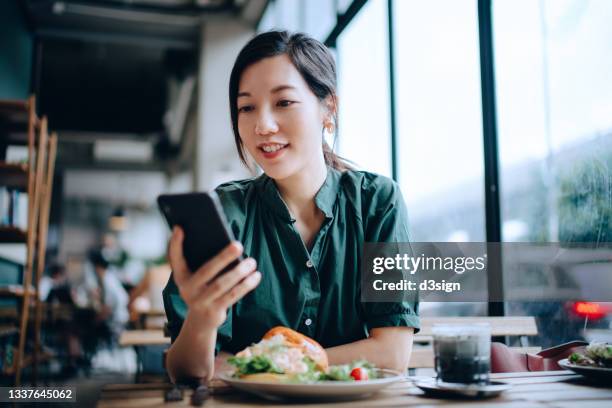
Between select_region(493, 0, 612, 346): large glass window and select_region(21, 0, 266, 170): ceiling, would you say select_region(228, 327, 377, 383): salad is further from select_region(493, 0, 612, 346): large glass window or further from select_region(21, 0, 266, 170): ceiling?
select_region(21, 0, 266, 170): ceiling

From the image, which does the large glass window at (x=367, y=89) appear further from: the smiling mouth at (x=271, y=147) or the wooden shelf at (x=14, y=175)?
the smiling mouth at (x=271, y=147)

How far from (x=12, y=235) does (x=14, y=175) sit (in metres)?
0.39

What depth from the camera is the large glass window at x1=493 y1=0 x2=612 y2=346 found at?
5.98ft

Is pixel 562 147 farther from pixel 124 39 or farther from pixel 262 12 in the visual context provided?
pixel 124 39

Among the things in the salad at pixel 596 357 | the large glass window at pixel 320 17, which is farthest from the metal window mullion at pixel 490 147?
the large glass window at pixel 320 17

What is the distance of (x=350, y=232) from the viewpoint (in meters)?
1.40

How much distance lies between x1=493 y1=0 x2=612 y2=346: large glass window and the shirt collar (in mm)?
914

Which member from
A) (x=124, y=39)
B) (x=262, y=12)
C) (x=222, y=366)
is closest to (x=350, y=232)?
(x=222, y=366)

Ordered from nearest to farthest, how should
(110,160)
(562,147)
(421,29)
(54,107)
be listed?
1. (562,147)
2. (421,29)
3. (54,107)
4. (110,160)

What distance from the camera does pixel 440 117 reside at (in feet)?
9.64

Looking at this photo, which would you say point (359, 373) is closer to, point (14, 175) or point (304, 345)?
point (304, 345)

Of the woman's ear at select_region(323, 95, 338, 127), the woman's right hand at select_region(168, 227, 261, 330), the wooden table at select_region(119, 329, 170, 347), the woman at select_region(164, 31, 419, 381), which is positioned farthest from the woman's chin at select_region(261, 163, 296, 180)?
the wooden table at select_region(119, 329, 170, 347)

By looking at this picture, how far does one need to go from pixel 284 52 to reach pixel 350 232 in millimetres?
450

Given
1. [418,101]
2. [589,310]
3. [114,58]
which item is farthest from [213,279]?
[114,58]
